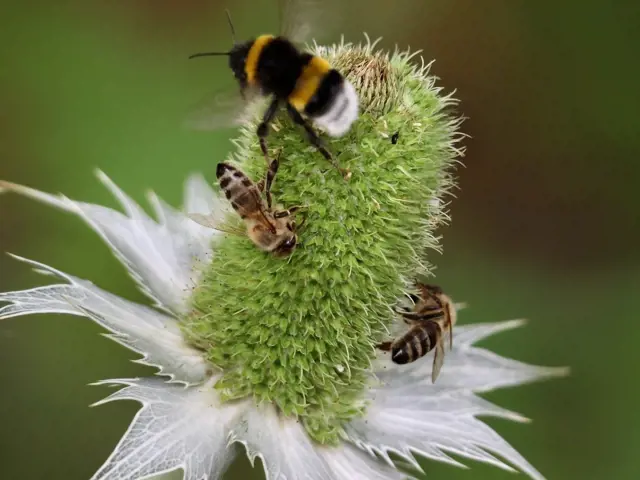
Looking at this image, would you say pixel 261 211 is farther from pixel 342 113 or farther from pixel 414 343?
pixel 414 343

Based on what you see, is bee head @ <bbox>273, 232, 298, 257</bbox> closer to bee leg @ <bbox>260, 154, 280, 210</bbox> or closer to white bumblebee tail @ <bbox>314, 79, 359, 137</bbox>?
bee leg @ <bbox>260, 154, 280, 210</bbox>

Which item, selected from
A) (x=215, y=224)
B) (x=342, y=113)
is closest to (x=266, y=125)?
(x=342, y=113)

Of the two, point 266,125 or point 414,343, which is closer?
point 266,125

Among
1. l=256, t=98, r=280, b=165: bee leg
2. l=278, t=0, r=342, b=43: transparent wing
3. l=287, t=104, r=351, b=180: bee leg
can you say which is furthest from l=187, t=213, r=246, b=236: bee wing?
l=278, t=0, r=342, b=43: transparent wing

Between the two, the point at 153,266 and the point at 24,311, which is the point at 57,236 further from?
the point at 24,311

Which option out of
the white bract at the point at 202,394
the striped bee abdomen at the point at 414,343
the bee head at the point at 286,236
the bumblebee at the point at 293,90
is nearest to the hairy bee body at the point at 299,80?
the bumblebee at the point at 293,90

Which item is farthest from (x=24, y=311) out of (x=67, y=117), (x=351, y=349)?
(x=67, y=117)

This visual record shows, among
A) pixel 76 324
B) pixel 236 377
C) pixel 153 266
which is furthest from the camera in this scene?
pixel 76 324
